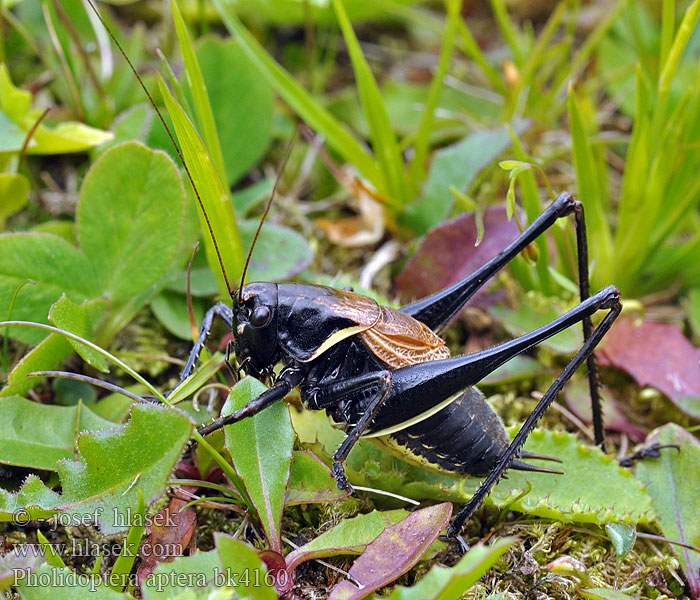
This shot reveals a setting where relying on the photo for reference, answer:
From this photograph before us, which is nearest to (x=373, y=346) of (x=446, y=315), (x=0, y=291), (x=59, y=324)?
(x=446, y=315)

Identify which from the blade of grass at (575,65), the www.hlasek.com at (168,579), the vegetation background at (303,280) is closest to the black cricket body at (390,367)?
the vegetation background at (303,280)

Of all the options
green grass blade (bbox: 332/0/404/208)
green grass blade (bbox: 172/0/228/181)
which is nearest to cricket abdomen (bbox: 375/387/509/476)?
green grass blade (bbox: 172/0/228/181)

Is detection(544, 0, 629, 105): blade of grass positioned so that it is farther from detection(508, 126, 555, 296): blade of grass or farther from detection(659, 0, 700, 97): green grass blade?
detection(508, 126, 555, 296): blade of grass

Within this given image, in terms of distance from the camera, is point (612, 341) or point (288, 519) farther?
point (612, 341)

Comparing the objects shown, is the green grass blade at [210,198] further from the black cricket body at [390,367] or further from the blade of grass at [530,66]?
the blade of grass at [530,66]

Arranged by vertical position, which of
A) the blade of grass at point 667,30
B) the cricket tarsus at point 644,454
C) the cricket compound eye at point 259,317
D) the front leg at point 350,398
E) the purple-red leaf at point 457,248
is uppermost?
the blade of grass at point 667,30

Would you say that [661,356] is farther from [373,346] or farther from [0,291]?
[0,291]

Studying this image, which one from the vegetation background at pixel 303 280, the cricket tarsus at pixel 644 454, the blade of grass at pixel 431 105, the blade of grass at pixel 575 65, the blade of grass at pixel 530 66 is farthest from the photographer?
the blade of grass at pixel 575 65
